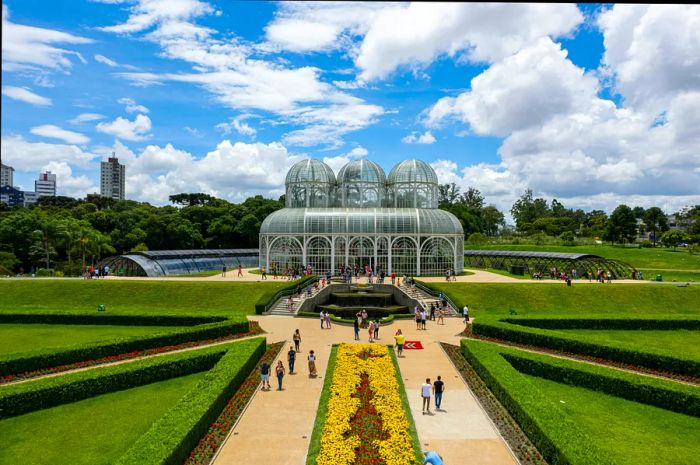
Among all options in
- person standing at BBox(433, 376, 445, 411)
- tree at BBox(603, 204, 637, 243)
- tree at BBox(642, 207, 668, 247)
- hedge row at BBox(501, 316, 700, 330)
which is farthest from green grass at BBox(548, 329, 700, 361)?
tree at BBox(642, 207, 668, 247)

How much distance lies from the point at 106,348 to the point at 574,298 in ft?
126

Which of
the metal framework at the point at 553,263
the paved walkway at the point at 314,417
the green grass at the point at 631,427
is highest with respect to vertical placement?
the metal framework at the point at 553,263

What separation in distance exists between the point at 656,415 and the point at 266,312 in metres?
28.7

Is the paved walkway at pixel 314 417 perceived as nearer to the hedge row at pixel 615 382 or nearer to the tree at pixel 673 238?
the hedge row at pixel 615 382

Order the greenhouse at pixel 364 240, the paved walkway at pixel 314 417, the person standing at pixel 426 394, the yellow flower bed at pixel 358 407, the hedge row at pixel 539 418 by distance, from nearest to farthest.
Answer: the hedge row at pixel 539 418 → the yellow flower bed at pixel 358 407 → the paved walkway at pixel 314 417 → the person standing at pixel 426 394 → the greenhouse at pixel 364 240

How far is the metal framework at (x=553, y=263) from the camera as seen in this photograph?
56656mm

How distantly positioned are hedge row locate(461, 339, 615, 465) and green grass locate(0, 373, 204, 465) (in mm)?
14029

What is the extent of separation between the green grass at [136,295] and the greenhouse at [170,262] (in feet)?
31.0

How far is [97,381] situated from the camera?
20.3 meters

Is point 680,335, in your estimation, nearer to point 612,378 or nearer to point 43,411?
point 612,378

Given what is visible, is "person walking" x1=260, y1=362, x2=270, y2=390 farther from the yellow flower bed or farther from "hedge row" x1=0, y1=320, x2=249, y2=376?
"hedge row" x1=0, y1=320, x2=249, y2=376

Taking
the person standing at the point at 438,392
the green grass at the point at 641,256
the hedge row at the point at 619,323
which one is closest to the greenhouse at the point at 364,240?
the hedge row at the point at 619,323

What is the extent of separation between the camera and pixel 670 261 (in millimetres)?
79188

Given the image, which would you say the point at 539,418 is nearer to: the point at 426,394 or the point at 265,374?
the point at 426,394
